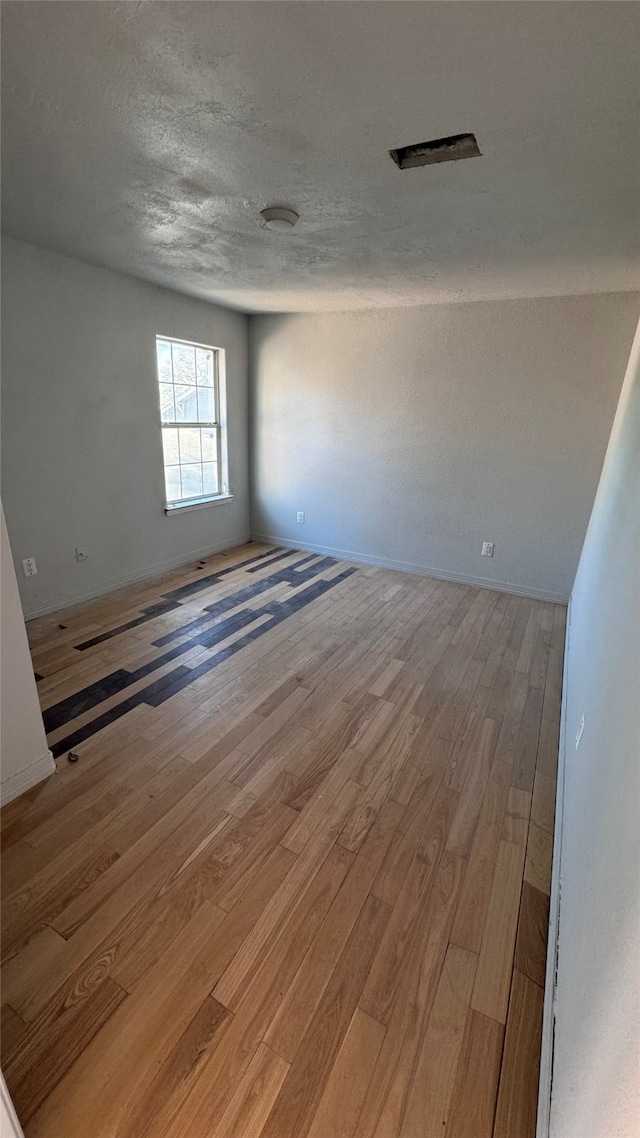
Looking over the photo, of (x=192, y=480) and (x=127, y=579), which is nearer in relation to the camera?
(x=127, y=579)

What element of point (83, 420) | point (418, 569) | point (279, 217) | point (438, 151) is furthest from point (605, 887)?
point (83, 420)

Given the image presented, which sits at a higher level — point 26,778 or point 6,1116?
point 6,1116

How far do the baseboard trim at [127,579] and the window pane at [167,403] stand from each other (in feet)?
4.15

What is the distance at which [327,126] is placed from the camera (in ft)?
4.80

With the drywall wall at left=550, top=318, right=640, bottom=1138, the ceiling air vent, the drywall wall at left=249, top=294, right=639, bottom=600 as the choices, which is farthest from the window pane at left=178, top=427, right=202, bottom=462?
the drywall wall at left=550, top=318, right=640, bottom=1138

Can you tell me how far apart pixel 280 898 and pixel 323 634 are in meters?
1.79

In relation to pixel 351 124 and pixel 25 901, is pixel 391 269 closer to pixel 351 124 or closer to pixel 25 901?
pixel 351 124

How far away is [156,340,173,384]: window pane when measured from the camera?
3.87 m

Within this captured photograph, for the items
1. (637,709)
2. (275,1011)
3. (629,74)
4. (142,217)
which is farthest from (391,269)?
(275,1011)

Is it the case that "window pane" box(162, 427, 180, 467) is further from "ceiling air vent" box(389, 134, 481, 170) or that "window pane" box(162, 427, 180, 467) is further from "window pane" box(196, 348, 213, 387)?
"ceiling air vent" box(389, 134, 481, 170)

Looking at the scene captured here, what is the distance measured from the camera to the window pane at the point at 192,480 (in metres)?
4.39

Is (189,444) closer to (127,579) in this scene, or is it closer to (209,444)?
(209,444)

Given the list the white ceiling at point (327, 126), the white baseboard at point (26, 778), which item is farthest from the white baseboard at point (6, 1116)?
the white ceiling at point (327, 126)

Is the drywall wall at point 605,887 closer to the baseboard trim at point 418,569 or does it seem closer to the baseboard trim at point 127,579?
the baseboard trim at point 418,569
